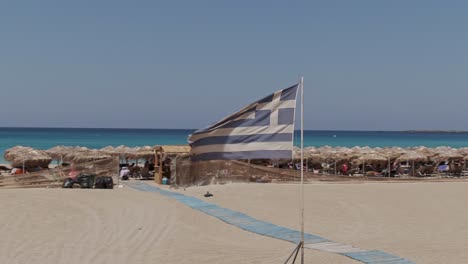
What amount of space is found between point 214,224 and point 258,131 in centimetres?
581

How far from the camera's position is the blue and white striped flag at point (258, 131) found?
324 inches

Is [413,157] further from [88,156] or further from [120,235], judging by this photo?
[120,235]

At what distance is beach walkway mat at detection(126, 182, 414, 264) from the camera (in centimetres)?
1001

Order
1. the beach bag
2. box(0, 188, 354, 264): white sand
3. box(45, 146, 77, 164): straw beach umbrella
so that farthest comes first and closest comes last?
box(45, 146, 77, 164): straw beach umbrella → the beach bag → box(0, 188, 354, 264): white sand

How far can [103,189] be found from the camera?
782 inches

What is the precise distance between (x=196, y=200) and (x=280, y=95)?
9708mm

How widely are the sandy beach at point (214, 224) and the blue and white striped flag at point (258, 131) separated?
2.38 meters

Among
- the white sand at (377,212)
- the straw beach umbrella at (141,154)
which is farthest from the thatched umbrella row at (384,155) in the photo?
the straw beach umbrella at (141,154)

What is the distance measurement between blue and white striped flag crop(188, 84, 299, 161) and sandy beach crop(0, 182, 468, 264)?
2.38 meters

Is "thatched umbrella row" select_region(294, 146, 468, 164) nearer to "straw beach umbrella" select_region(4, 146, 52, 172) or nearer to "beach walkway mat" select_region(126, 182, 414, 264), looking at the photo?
"straw beach umbrella" select_region(4, 146, 52, 172)

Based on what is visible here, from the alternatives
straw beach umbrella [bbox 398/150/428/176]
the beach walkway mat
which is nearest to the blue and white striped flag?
the beach walkway mat

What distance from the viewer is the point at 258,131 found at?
8391mm

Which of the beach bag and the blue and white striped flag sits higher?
the blue and white striped flag

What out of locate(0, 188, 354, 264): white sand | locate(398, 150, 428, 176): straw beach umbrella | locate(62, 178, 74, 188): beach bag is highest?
locate(398, 150, 428, 176): straw beach umbrella
